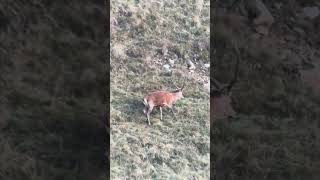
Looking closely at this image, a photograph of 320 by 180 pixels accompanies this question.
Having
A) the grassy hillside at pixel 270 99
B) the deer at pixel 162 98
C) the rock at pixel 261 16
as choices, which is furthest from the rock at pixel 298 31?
the deer at pixel 162 98

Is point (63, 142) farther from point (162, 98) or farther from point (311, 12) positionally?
point (311, 12)

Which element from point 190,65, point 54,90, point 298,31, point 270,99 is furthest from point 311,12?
point 54,90

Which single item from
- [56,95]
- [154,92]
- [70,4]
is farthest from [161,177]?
[70,4]

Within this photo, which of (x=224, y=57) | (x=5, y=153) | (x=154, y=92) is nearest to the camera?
(x=154, y=92)

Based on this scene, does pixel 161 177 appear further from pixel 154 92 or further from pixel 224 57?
pixel 224 57

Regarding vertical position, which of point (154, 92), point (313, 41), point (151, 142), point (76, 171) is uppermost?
point (313, 41)

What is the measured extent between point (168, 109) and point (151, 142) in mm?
152

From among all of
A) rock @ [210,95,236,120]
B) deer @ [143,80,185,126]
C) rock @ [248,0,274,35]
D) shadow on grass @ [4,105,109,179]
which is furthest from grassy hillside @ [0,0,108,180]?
rock @ [248,0,274,35]

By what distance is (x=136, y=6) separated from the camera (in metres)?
2.60

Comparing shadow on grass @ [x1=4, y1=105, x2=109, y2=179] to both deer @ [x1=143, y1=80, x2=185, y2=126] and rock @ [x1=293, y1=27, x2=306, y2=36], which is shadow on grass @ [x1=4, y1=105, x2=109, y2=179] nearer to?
deer @ [x1=143, y1=80, x2=185, y2=126]

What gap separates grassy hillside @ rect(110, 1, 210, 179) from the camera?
2.56 metres

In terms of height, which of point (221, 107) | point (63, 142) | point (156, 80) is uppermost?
point (156, 80)

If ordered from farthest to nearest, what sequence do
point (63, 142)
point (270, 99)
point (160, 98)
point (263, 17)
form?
point (263, 17)
point (270, 99)
point (63, 142)
point (160, 98)

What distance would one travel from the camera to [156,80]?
8.45 ft
